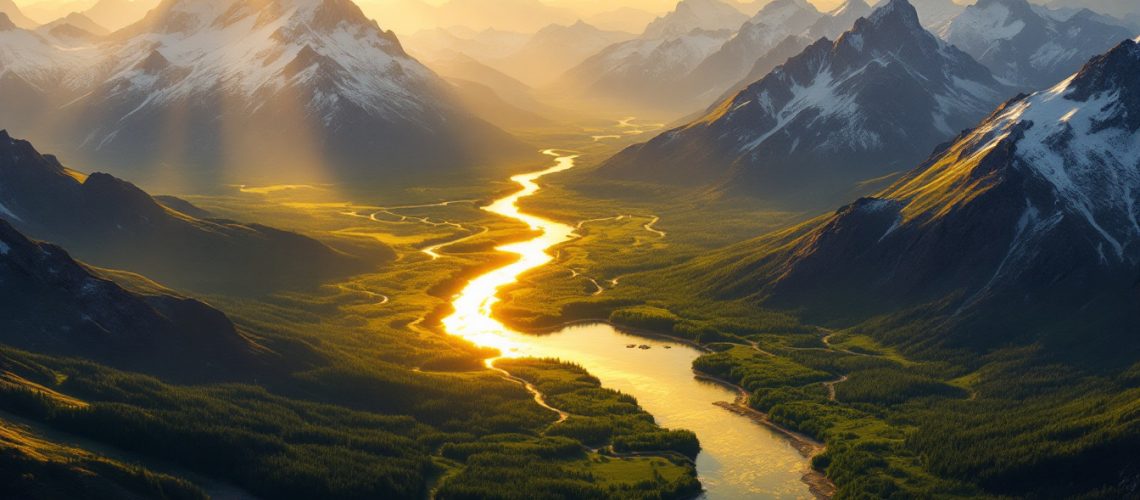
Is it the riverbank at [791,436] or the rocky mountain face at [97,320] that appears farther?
the rocky mountain face at [97,320]

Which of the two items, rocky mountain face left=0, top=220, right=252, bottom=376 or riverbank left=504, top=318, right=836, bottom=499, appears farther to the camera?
rocky mountain face left=0, top=220, right=252, bottom=376

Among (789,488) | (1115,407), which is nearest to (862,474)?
(789,488)

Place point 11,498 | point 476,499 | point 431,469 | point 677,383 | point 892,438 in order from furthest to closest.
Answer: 1. point 677,383
2. point 892,438
3. point 431,469
4. point 476,499
5. point 11,498

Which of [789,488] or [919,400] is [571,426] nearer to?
[789,488]

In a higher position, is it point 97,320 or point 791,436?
point 97,320

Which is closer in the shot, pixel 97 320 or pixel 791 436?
pixel 791 436

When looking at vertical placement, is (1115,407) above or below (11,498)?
above

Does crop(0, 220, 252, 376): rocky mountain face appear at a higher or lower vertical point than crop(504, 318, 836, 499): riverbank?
higher

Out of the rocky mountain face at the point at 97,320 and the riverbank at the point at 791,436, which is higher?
the rocky mountain face at the point at 97,320
